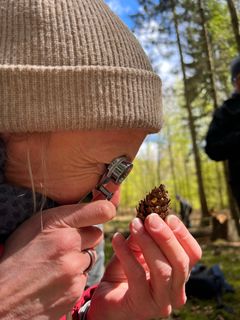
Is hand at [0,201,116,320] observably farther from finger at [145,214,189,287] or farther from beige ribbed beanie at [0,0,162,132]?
beige ribbed beanie at [0,0,162,132]

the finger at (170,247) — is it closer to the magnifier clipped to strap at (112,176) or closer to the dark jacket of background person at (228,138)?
the magnifier clipped to strap at (112,176)

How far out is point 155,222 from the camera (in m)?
1.20

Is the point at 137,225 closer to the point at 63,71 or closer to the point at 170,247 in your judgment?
the point at 170,247

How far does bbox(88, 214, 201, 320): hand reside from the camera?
120 cm

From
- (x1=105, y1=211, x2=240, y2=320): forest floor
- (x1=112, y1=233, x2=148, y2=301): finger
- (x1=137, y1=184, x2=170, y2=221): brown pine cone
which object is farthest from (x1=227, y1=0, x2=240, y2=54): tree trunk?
(x1=112, y1=233, x2=148, y2=301): finger

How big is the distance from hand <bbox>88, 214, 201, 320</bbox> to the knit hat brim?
336 millimetres

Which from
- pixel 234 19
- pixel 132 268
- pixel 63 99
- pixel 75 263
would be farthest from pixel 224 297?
pixel 234 19

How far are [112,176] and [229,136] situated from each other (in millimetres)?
2871

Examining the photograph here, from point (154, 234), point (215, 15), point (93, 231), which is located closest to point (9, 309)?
point (93, 231)

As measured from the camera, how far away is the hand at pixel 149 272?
1203mm

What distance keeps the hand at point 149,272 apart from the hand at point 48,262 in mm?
148

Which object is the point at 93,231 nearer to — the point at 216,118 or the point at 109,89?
the point at 109,89

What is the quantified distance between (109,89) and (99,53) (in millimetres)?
114

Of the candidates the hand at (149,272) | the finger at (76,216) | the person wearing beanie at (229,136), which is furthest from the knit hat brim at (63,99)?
the person wearing beanie at (229,136)
